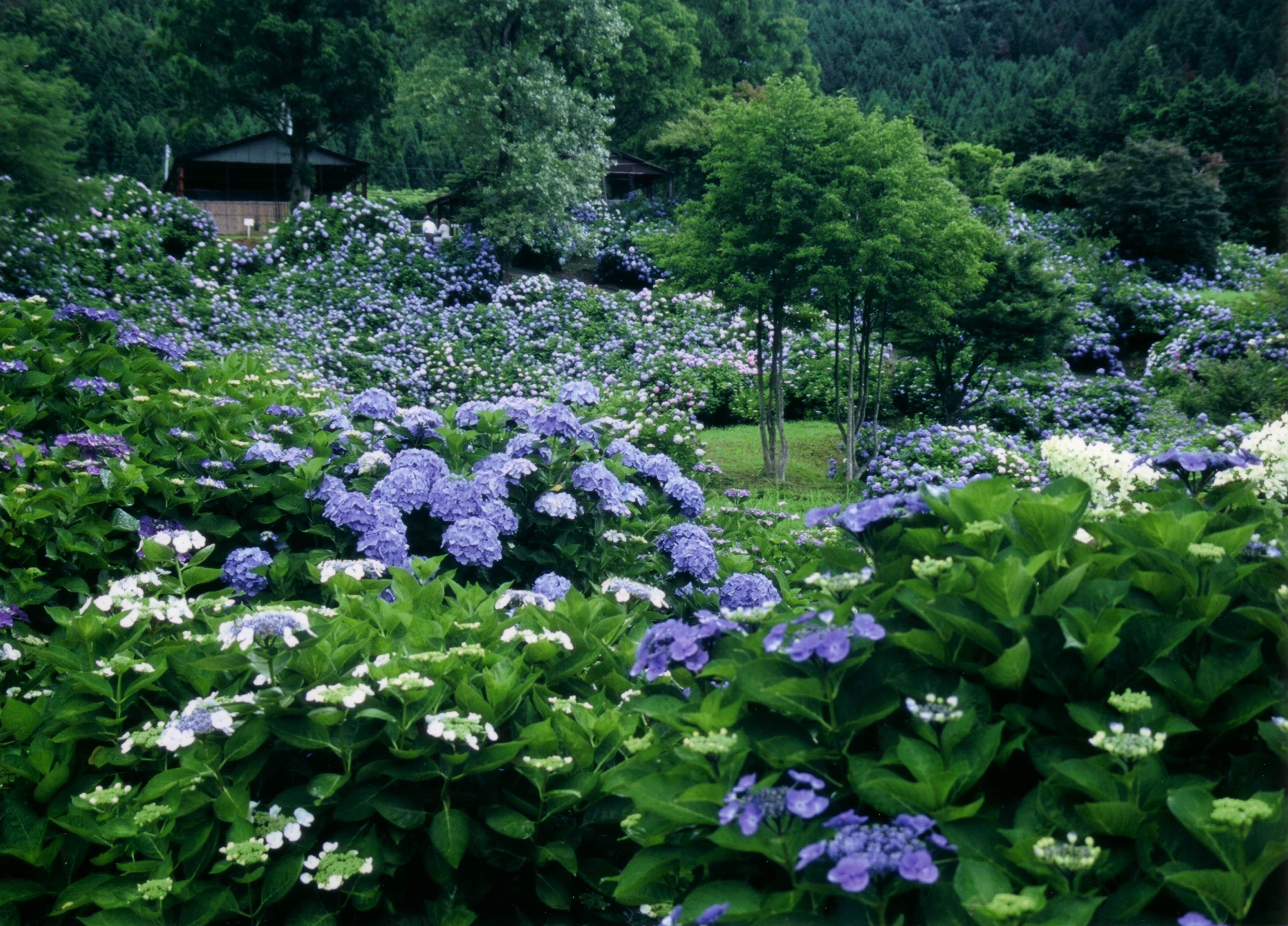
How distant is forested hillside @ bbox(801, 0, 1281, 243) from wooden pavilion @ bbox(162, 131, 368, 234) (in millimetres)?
18752

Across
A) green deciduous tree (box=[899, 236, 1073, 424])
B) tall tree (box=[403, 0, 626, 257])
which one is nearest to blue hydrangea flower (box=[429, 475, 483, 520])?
green deciduous tree (box=[899, 236, 1073, 424])

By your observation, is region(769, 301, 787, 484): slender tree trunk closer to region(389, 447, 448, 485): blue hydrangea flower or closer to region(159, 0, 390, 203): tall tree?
region(389, 447, 448, 485): blue hydrangea flower

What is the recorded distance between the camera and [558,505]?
3727 millimetres

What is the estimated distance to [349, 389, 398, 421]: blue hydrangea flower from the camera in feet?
15.1

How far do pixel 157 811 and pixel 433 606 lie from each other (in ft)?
3.09

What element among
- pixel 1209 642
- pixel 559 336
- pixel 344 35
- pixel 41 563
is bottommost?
pixel 559 336

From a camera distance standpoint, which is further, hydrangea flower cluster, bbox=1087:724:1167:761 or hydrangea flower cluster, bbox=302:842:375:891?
hydrangea flower cluster, bbox=302:842:375:891

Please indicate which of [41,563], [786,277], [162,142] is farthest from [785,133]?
[162,142]

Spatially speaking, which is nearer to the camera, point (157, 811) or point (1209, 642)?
point (1209, 642)

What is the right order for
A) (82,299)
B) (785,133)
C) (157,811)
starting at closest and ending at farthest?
(157,811)
(785,133)
(82,299)

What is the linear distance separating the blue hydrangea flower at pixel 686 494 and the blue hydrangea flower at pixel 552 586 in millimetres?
871

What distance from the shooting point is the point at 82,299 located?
38.4 ft

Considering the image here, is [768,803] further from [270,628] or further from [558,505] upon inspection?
[558,505]

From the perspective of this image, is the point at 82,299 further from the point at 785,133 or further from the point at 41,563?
the point at 41,563
